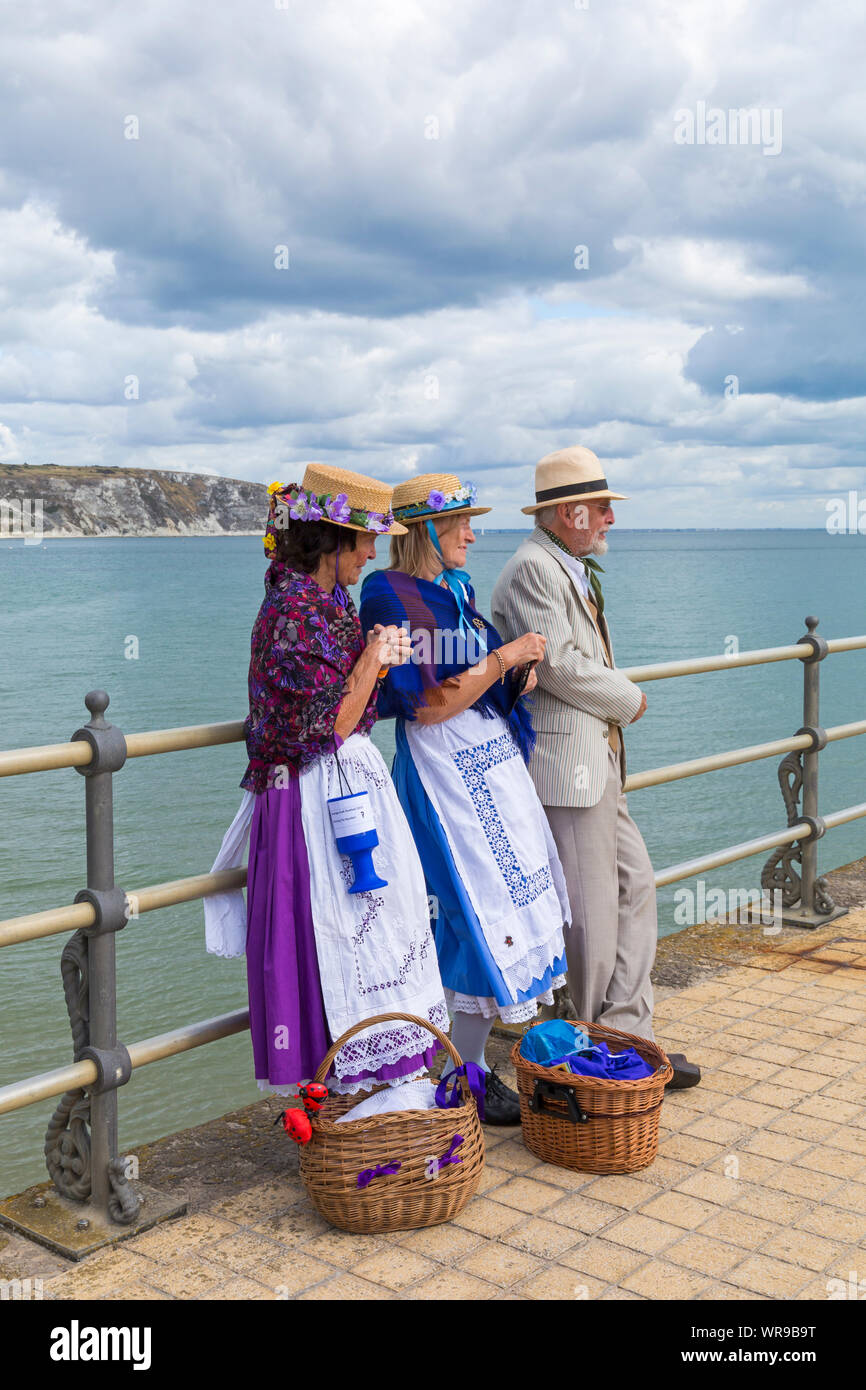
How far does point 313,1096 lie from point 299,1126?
70 mm

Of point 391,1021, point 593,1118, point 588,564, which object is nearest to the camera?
point 391,1021

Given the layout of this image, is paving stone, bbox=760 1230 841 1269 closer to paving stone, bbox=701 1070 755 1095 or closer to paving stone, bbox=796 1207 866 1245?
paving stone, bbox=796 1207 866 1245

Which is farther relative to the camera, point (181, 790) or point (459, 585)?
point (181, 790)

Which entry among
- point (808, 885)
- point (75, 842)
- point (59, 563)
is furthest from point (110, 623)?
point (59, 563)

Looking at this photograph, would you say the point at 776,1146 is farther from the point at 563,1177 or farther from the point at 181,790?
the point at 181,790

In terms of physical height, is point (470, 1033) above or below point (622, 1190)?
above

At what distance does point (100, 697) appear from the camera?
2912 millimetres

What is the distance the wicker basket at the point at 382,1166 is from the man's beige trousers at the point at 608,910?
3.01 ft

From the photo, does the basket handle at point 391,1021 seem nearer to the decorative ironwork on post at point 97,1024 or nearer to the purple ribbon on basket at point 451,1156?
the purple ribbon on basket at point 451,1156

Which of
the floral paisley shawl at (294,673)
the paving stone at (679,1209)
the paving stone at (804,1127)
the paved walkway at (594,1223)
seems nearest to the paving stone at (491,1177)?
the paved walkway at (594,1223)

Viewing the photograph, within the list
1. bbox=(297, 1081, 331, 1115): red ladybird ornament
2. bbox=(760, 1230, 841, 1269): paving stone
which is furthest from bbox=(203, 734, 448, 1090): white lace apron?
bbox=(760, 1230, 841, 1269): paving stone

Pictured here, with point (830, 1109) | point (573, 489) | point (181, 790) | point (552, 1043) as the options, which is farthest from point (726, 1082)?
point (181, 790)

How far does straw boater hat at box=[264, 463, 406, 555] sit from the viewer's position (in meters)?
3.00

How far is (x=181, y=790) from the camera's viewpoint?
17531 millimetres
